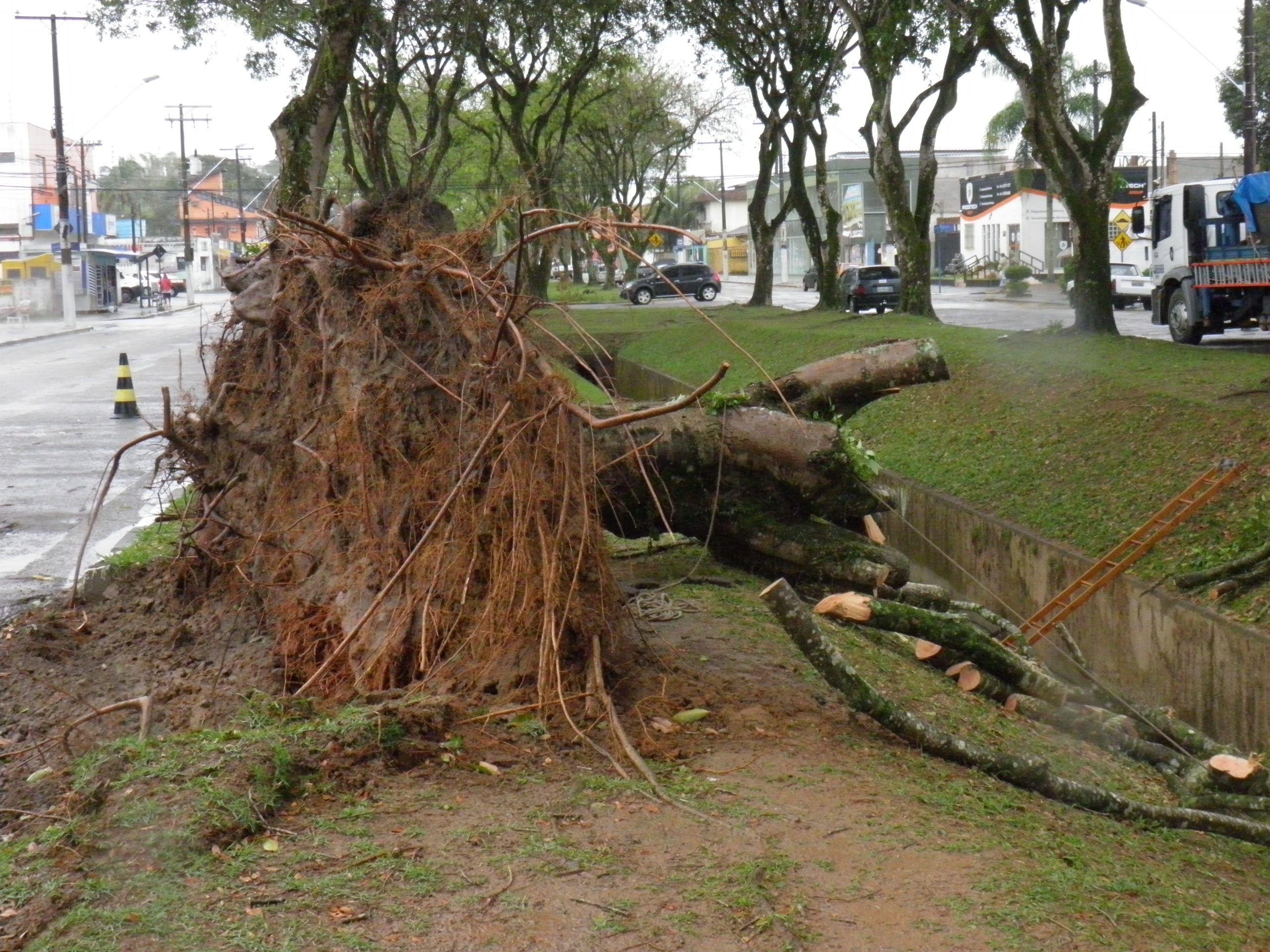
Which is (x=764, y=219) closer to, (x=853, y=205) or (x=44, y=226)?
(x=853, y=205)

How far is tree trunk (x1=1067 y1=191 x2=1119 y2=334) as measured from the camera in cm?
1788

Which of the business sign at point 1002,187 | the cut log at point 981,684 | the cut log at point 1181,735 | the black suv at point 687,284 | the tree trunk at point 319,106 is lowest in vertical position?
the cut log at point 1181,735

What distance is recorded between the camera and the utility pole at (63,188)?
45.6 meters

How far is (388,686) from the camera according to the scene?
597 cm

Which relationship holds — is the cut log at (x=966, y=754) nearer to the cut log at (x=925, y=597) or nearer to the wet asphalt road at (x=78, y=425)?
the cut log at (x=925, y=597)

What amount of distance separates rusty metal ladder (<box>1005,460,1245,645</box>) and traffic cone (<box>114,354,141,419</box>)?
13.4 metres

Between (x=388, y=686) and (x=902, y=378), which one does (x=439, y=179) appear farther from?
(x=388, y=686)

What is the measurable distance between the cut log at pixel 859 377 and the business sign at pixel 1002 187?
4994 centimetres

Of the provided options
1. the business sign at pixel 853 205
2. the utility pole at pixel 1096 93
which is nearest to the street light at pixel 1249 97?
the utility pole at pixel 1096 93

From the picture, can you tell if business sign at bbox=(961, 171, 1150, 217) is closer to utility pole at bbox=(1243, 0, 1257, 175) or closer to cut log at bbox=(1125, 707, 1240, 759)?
utility pole at bbox=(1243, 0, 1257, 175)

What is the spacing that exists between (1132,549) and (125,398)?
14186 mm

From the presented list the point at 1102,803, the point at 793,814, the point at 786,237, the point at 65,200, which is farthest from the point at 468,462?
the point at 786,237

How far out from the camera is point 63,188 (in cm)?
4569

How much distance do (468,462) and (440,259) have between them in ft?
4.33
